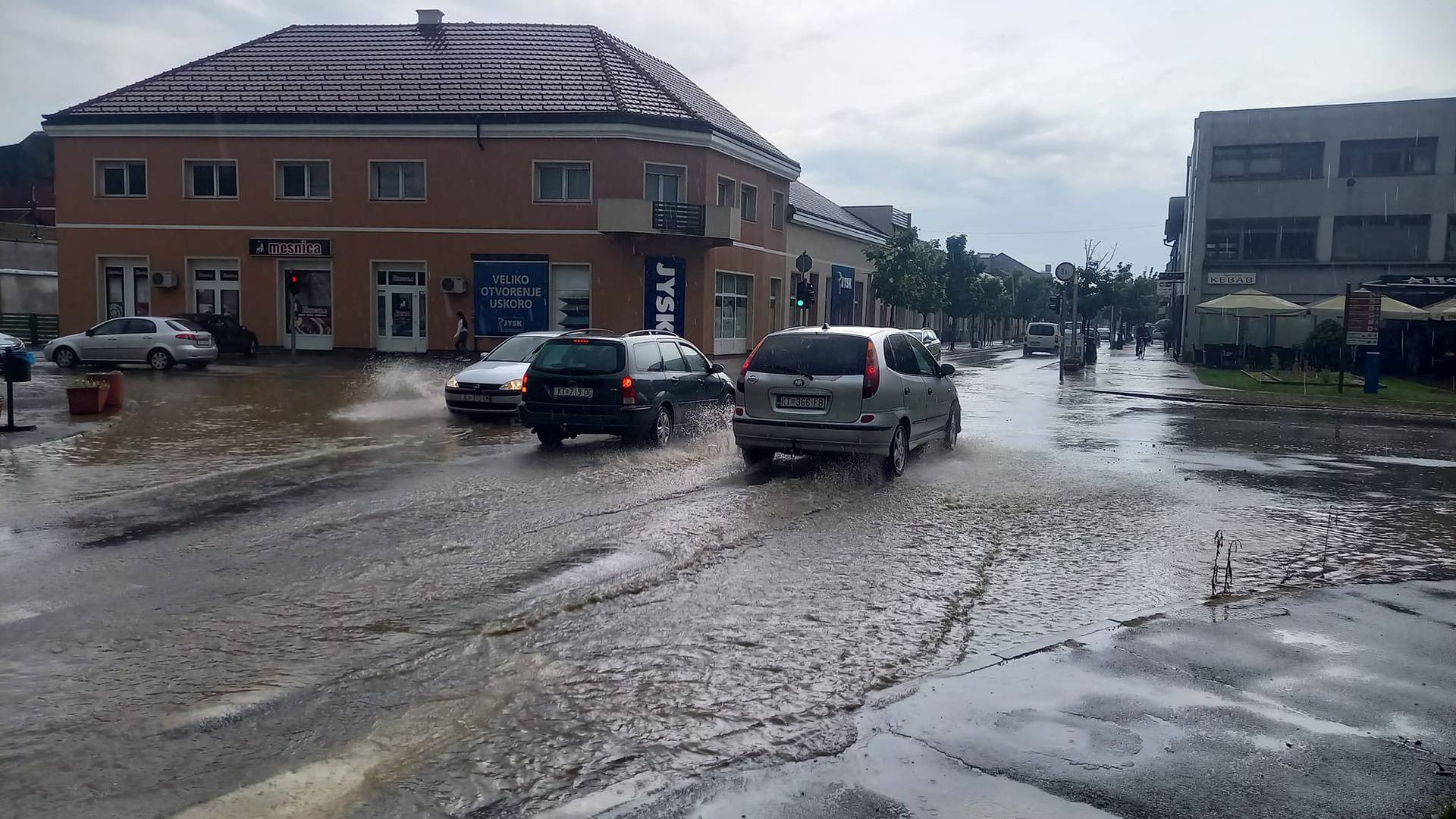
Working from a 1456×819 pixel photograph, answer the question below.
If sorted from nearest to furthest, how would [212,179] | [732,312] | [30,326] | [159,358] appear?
[159,358]
[212,179]
[732,312]
[30,326]

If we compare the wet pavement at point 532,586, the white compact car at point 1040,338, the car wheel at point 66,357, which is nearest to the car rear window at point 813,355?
the wet pavement at point 532,586

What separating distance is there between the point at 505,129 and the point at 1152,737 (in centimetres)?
3245

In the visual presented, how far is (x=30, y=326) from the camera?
4322cm

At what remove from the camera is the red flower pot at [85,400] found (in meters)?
17.1

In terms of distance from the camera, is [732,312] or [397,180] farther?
[732,312]

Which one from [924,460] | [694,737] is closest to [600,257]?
[924,460]

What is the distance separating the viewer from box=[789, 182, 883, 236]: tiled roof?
→ 4869cm

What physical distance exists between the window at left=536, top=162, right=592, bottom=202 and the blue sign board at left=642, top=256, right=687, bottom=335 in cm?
295

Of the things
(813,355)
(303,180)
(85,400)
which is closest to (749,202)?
(303,180)

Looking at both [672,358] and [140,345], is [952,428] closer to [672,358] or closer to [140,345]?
[672,358]

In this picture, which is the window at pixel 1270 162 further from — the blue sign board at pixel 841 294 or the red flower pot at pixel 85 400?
the red flower pot at pixel 85 400

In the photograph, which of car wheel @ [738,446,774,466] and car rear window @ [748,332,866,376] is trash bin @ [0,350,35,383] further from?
car rear window @ [748,332,866,376]

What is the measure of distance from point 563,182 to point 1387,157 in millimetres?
34129

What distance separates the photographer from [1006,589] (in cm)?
710
